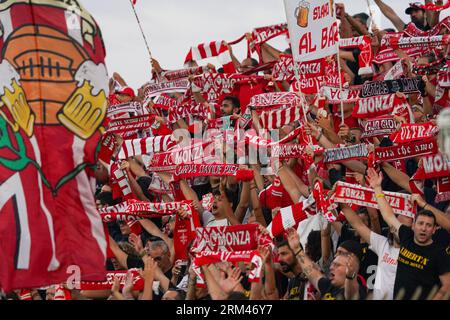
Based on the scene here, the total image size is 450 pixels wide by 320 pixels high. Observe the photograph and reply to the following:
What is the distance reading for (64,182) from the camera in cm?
955

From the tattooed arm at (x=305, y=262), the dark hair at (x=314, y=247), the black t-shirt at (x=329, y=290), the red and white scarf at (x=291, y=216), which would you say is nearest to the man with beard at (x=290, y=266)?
the tattooed arm at (x=305, y=262)

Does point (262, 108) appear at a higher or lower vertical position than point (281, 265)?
higher

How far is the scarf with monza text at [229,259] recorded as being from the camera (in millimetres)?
10164

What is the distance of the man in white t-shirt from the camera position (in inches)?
419

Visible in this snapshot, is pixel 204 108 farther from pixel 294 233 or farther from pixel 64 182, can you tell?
pixel 64 182

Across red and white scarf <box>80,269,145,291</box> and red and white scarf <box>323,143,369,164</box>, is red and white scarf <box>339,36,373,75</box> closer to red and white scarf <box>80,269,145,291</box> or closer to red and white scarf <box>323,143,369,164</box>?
red and white scarf <box>323,143,369,164</box>

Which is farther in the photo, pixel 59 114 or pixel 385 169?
pixel 385 169

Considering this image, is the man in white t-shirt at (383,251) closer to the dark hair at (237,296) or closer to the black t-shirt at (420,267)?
the black t-shirt at (420,267)

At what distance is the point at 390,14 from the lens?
1662cm

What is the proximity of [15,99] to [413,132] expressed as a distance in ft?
12.5

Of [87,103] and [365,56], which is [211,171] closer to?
[365,56]

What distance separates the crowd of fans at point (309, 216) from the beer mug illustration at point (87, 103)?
5.63 feet
